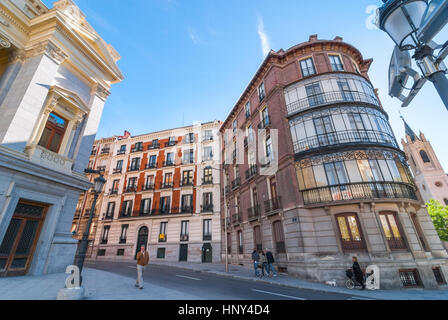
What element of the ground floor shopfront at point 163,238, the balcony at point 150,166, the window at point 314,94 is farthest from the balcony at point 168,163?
the window at point 314,94

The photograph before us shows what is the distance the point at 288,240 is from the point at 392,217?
21.6ft

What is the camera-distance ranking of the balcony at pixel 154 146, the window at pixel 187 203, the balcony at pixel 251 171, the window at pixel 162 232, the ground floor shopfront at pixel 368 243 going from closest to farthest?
the ground floor shopfront at pixel 368 243, the balcony at pixel 251 171, the window at pixel 162 232, the window at pixel 187 203, the balcony at pixel 154 146

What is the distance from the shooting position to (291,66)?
18.7 metres

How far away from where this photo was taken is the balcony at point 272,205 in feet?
51.0

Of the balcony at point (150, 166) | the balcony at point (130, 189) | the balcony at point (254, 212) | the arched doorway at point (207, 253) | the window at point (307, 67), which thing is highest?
the window at point (307, 67)

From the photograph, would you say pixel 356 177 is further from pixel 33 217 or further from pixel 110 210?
pixel 110 210

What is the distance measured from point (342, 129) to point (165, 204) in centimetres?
2371

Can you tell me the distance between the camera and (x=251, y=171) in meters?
20.4

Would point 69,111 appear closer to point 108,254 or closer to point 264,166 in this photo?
point 264,166

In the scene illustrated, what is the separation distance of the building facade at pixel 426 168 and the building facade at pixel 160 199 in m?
53.3

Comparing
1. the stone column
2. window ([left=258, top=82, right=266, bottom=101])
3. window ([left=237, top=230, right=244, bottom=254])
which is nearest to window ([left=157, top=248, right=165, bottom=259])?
window ([left=237, top=230, right=244, bottom=254])

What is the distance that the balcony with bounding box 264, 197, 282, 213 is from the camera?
15.5m

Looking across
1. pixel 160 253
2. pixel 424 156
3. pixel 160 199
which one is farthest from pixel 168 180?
pixel 424 156

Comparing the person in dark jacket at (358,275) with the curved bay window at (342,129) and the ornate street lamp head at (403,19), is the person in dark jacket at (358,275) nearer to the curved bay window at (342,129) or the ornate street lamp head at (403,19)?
the curved bay window at (342,129)
